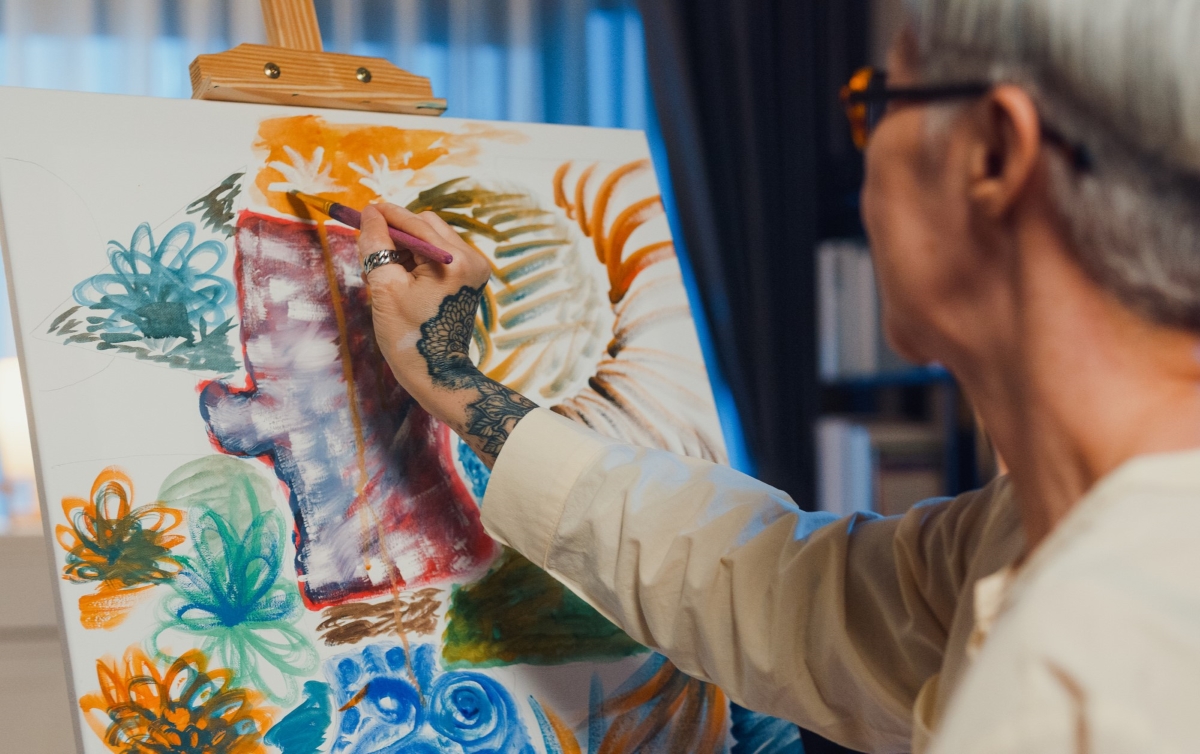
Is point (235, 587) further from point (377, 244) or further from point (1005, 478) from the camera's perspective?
point (1005, 478)

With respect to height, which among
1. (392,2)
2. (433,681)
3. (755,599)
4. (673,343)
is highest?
(392,2)

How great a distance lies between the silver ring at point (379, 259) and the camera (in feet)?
3.49

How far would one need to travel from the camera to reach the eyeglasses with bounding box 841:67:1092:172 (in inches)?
22.8

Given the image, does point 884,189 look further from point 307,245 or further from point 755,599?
point 307,245

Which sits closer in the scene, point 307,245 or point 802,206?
point 307,245

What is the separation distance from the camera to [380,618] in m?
1.07

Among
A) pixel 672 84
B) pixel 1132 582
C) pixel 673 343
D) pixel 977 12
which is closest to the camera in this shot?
pixel 1132 582

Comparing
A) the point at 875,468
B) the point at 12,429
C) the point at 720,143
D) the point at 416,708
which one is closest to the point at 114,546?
the point at 416,708

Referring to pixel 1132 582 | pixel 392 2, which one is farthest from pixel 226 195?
pixel 392 2

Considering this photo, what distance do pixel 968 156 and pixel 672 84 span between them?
6.40ft

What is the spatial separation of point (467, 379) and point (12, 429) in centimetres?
187

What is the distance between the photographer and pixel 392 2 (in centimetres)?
268

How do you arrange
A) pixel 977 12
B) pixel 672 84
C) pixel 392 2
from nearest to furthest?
pixel 977 12 < pixel 672 84 < pixel 392 2

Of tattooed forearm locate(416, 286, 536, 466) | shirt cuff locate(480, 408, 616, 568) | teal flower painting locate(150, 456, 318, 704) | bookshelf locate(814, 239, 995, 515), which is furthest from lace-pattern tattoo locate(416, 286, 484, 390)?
bookshelf locate(814, 239, 995, 515)
